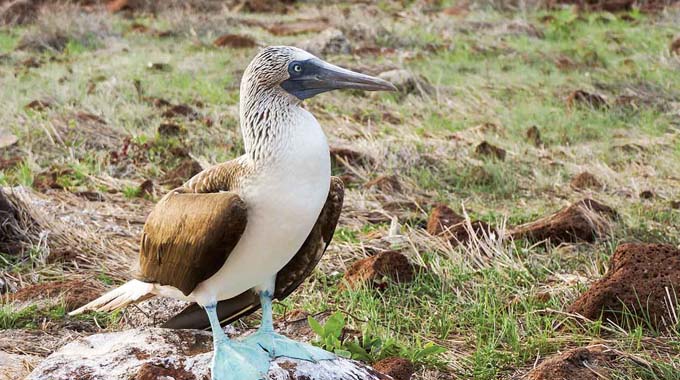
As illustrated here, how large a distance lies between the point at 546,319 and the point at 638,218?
1680 millimetres

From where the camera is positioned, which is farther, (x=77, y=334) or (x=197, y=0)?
(x=197, y=0)

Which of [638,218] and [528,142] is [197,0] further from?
[638,218]

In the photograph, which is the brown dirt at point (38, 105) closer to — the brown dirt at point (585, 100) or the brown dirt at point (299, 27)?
the brown dirt at point (585, 100)

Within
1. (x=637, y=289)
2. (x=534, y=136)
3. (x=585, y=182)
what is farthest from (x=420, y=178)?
(x=637, y=289)

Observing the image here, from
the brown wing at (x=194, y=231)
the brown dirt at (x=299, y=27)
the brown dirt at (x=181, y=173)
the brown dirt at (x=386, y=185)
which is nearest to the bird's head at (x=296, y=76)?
the brown wing at (x=194, y=231)

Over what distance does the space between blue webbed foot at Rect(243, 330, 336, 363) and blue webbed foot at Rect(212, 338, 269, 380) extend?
44 millimetres

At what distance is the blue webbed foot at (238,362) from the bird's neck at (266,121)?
557mm

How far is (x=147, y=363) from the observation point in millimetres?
2607

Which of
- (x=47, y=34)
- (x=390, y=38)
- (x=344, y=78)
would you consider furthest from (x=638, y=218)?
(x=47, y=34)

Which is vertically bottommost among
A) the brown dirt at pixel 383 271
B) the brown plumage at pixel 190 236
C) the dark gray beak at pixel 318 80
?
the brown dirt at pixel 383 271

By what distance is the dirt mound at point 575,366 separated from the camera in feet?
9.93

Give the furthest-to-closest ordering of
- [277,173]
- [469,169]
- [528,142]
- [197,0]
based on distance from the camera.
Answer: [197,0]
[528,142]
[469,169]
[277,173]

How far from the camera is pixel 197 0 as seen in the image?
14.7m

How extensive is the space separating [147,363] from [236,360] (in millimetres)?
260
